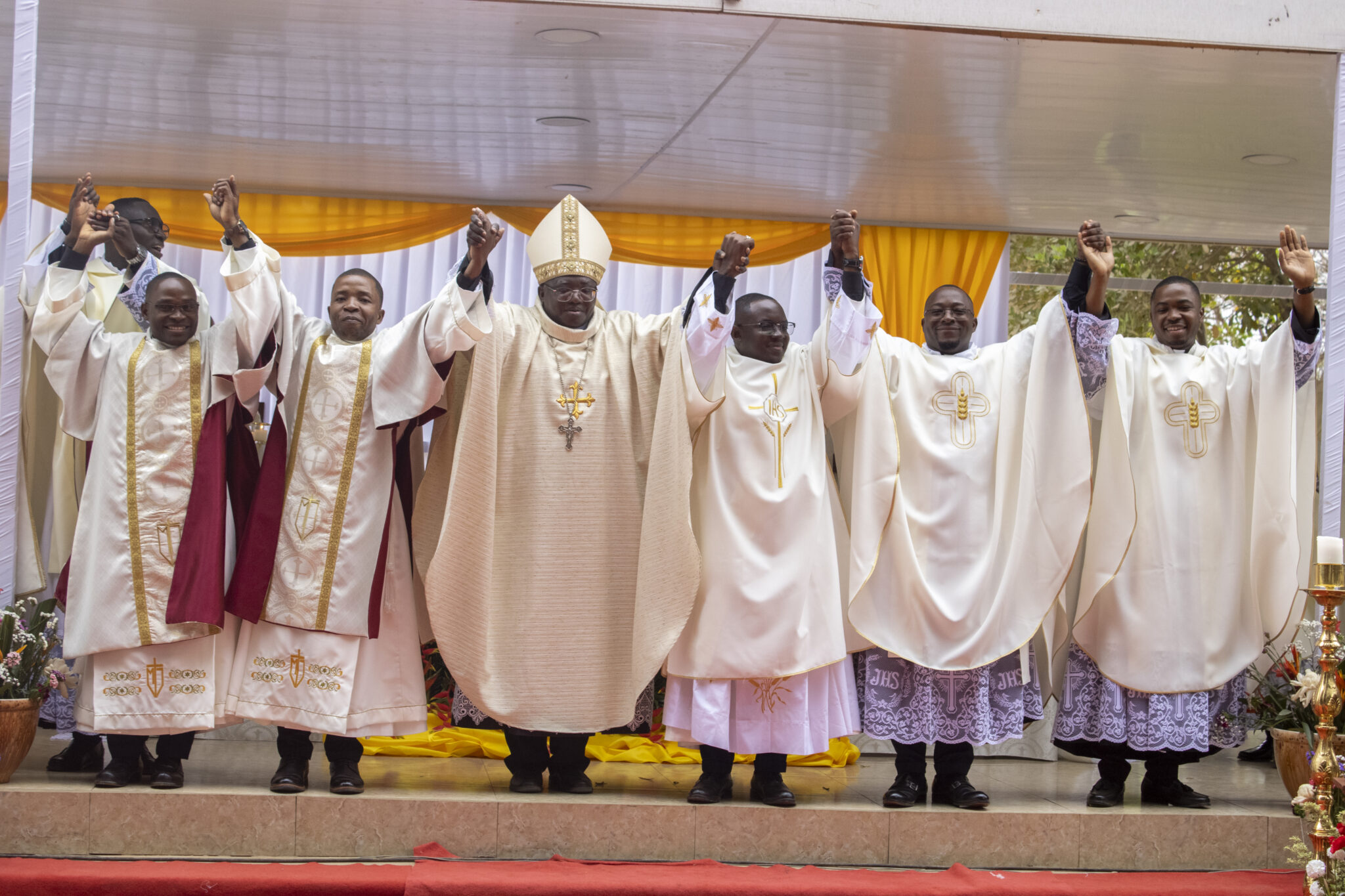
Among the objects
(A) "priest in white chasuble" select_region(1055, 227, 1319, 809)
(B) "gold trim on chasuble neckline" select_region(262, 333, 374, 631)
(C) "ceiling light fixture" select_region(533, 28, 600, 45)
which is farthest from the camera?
(C) "ceiling light fixture" select_region(533, 28, 600, 45)

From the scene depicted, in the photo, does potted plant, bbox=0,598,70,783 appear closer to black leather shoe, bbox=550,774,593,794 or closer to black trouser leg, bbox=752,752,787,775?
black leather shoe, bbox=550,774,593,794

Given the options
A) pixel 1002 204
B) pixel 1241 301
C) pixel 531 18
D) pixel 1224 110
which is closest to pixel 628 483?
pixel 531 18

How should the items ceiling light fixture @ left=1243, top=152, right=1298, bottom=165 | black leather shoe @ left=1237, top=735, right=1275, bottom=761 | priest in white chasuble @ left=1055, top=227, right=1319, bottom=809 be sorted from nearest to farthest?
priest in white chasuble @ left=1055, top=227, right=1319, bottom=809, ceiling light fixture @ left=1243, top=152, right=1298, bottom=165, black leather shoe @ left=1237, top=735, right=1275, bottom=761

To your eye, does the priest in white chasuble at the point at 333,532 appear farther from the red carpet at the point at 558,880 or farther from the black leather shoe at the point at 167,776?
the red carpet at the point at 558,880

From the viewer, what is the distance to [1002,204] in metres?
8.50

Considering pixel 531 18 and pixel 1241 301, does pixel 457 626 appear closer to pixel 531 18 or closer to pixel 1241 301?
pixel 531 18

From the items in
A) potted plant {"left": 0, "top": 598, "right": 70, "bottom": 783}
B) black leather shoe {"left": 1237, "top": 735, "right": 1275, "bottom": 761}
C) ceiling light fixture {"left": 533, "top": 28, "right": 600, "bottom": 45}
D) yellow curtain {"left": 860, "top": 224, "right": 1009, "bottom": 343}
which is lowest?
black leather shoe {"left": 1237, "top": 735, "right": 1275, "bottom": 761}

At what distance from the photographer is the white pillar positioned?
206 inches

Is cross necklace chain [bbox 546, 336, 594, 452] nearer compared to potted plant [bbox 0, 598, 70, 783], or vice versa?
potted plant [bbox 0, 598, 70, 783]

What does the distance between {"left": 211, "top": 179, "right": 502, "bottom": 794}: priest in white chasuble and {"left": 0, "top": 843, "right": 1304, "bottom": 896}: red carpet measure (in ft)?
1.79

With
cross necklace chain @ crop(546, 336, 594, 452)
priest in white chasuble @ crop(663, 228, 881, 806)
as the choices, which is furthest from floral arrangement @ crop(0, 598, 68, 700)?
priest in white chasuble @ crop(663, 228, 881, 806)

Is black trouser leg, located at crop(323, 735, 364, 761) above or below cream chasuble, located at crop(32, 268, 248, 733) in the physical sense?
below

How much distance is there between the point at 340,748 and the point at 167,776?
2.04ft

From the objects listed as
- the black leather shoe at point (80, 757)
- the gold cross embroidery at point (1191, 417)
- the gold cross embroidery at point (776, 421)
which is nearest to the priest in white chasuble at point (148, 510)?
the black leather shoe at point (80, 757)
